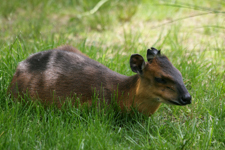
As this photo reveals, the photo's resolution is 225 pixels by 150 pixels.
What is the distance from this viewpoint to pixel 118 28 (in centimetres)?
741

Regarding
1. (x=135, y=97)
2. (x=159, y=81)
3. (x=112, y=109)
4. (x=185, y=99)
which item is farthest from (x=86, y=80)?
(x=185, y=99)

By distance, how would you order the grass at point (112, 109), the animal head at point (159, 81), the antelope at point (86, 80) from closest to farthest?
the grass at point (112, 109)
the animal head at point (159, 81)
the antelope at point (86, 80)

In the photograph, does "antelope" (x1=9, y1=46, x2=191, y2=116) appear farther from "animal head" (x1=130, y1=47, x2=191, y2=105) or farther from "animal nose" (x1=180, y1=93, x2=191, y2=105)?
"animal nose" (x1=180, y1=93, x2=191, y2=105)

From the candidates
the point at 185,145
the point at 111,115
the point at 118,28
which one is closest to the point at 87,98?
the point at 111,115

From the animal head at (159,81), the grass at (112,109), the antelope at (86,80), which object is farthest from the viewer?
the antelope at (86,80)

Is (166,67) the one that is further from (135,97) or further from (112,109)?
(112,109)

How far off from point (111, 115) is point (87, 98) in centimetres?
39

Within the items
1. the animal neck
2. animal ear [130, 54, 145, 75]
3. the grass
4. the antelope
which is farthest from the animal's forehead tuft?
the grass

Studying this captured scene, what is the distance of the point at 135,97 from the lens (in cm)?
358

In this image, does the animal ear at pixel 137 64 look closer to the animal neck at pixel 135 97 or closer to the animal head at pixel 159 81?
the animal head at pixel 159 81

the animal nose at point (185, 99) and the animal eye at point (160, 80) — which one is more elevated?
the animal eye at point (160, 80)

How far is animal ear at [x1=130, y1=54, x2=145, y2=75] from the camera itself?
3521 millimetres

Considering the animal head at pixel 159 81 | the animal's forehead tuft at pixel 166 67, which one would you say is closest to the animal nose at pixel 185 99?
the animal head at pixel 159 81

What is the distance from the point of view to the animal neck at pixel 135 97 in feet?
11.5
